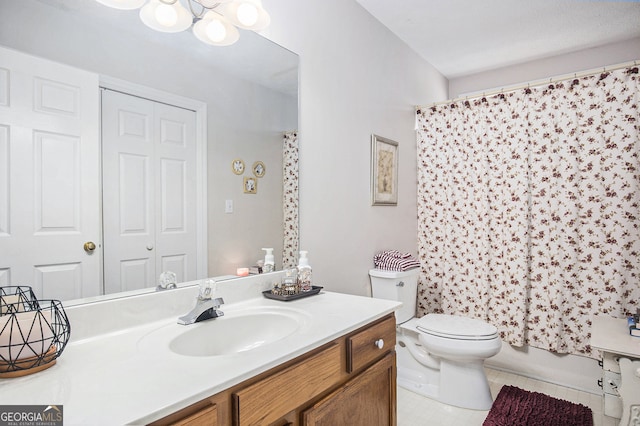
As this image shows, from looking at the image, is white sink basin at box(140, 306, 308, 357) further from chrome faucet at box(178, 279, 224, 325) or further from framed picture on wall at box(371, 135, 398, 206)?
framed picture on wall at box(371, 135, 398, 206)

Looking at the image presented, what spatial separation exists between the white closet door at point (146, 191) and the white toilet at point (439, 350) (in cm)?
140

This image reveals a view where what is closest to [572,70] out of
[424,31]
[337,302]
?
[424,31]

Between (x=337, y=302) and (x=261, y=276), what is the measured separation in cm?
36

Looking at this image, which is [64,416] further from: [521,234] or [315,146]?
[521,234]

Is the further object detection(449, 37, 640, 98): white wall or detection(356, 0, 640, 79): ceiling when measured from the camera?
detection(449, 37, 640, 98): white wall

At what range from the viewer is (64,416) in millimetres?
637

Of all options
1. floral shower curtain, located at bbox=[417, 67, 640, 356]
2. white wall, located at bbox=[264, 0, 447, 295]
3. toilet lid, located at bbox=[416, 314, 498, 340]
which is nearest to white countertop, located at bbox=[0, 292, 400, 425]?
white wall, located at bbox=[264, 0, 447, 295]

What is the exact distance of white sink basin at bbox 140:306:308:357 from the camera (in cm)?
110

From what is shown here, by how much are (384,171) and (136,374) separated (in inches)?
82.5

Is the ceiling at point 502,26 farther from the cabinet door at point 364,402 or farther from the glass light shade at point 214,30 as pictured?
the cabinet door at point 364,402

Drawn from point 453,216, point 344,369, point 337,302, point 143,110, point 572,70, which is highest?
point 572,70

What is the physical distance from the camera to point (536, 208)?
260cm

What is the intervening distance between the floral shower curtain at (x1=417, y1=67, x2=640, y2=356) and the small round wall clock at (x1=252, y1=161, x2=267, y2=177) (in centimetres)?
171

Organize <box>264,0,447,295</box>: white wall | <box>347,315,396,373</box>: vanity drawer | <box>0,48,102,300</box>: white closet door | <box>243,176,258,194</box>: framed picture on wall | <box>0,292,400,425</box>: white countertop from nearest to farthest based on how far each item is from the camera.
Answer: <box>0,292,400,425</box>: white countertop → <box>0,48,102,300</box>: white closet door → <box>347,315,396,373</box>: vanity drawer → <box>243,176,258,194</box>: framed picture on wall → <box>264,0,447,295</box>: white wall
